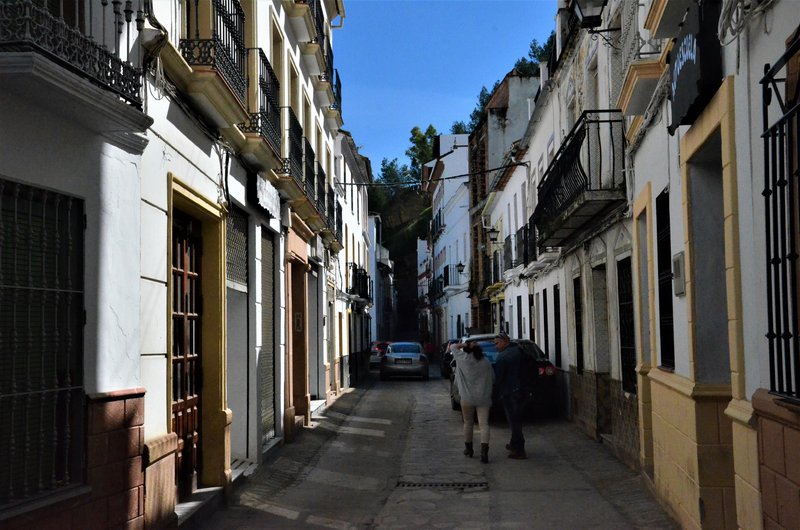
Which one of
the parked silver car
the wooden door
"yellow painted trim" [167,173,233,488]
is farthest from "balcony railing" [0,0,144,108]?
the parked silver car

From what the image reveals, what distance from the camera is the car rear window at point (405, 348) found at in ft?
94.5

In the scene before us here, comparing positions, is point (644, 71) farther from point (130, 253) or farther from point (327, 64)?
point (327, 64)

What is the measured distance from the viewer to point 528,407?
14.9 meters

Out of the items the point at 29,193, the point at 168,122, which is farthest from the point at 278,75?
the point at 29,193

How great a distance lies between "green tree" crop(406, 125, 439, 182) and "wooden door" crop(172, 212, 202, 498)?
62628 mm

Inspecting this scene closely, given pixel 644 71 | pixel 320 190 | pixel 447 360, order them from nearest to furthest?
pixel 644 71 < pixel 320 190 < pixel 447 360

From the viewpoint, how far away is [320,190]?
55.1 feet

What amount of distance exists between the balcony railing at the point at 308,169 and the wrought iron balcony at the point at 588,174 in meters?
4.05

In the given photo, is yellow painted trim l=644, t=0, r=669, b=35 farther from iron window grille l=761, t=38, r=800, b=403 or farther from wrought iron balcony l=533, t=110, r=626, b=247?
wrought iron balcony l=533, t=110, r=626, b=247

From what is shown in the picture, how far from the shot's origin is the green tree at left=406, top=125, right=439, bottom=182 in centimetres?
7156

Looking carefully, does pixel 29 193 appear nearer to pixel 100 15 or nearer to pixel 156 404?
pixel 100 15

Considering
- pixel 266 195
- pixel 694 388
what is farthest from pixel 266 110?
pixel 694 388

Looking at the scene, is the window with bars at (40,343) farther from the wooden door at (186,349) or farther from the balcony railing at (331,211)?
the balcony railing at (331,211)

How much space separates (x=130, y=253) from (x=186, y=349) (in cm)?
210
